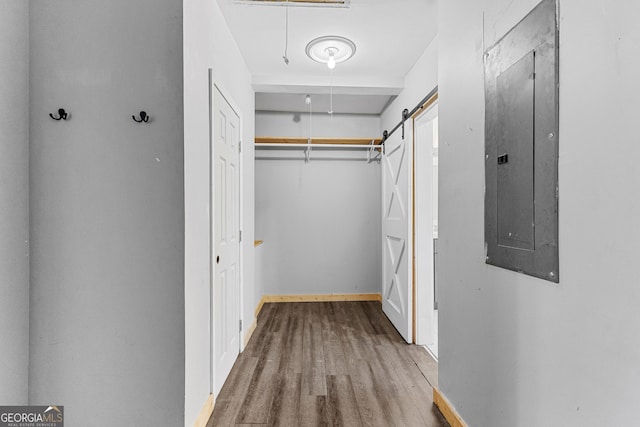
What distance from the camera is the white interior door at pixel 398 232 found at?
318 centimetres

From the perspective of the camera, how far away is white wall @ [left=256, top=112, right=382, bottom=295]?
4.62 metres

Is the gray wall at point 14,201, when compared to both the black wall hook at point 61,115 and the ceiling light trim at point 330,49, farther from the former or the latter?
the ceiling light trim at point 330,49

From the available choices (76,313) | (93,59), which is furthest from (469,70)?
(76,313)

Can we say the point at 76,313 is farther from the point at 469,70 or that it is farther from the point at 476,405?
the point at 469,70

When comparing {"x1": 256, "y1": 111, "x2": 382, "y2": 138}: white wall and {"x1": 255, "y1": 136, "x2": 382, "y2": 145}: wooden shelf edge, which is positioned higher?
{"x1": 256, "y1": 111, "x2": 382, "y2": 138}: white wall

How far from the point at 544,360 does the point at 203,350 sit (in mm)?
Result: 1718

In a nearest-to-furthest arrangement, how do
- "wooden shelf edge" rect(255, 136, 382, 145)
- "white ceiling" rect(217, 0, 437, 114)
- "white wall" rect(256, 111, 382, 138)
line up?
1. "white ceiling" rect(217, 0, 437, 114)
2. "wooden shelf edge" rect(255, 136, 382, 145)
3. "white wall" rect(256, 111, 382, 138)

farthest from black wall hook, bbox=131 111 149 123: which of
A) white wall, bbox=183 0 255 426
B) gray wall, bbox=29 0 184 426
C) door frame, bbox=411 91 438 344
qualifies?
door frame, bbox=411 91 438 344

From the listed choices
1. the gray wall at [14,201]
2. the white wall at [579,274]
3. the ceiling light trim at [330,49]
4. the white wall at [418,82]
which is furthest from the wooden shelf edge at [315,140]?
the gray wall at [14,201]

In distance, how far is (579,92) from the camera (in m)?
1.03

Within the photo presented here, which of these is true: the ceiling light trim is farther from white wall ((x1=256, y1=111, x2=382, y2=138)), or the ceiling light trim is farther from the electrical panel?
white wall ((x1=256, y1=111, x2=382, y2=138))

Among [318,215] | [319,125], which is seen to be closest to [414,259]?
[318,215]

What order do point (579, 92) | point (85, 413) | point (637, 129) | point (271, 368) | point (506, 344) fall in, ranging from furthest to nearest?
point (271, 368), point (85, 413), point (506, 344), point (579, 92), point (637, 129)

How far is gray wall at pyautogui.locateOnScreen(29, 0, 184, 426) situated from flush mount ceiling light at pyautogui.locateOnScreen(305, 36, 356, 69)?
138cm
